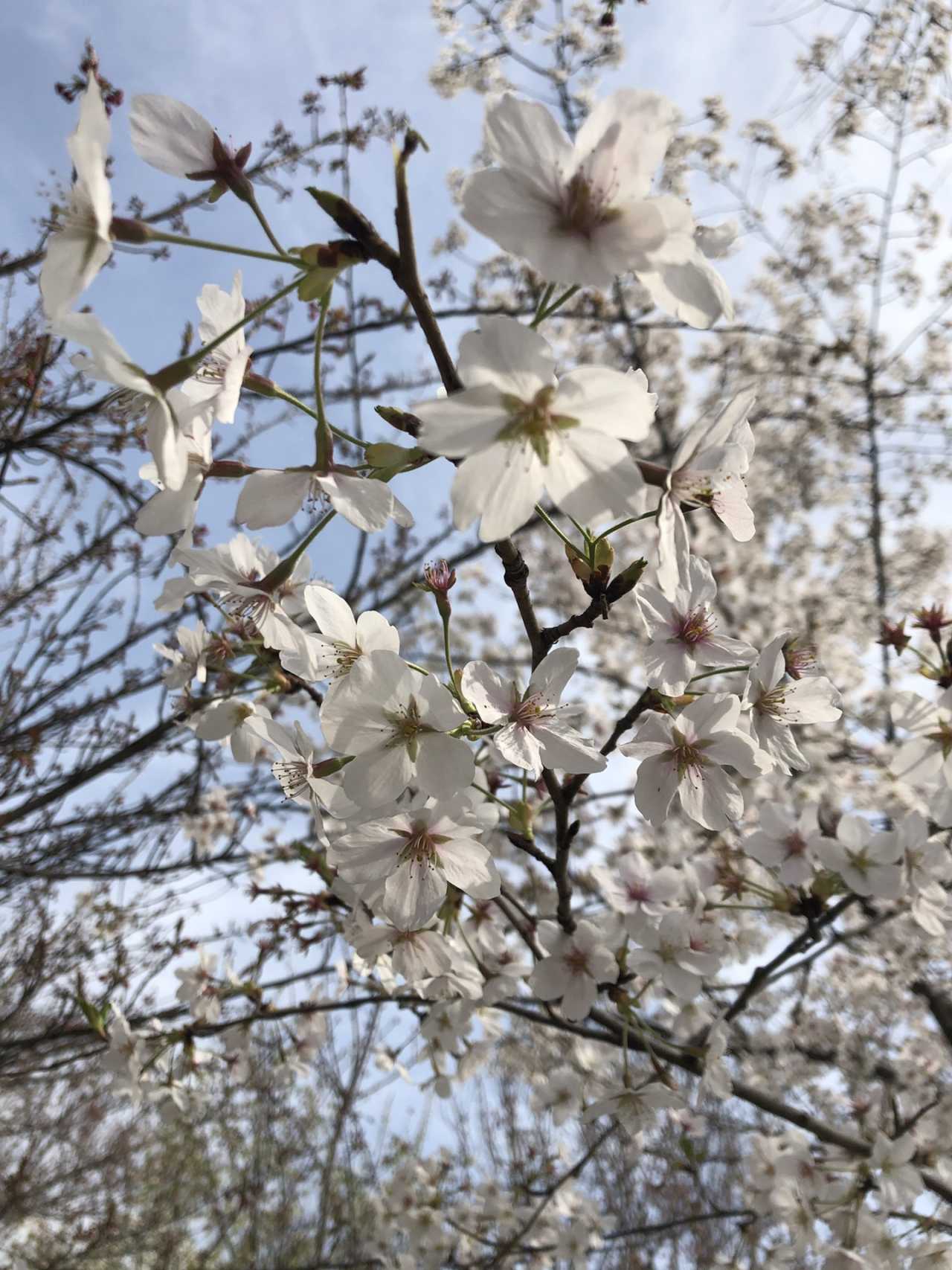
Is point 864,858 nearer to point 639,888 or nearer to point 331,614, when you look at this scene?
point 639,888

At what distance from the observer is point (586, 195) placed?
2.66ft

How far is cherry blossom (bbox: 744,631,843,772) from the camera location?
1.25m

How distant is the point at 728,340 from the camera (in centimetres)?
861

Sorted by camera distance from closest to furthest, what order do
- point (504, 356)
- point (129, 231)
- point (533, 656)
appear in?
point (504, 356) < point (129, 231) < point (533, 656)

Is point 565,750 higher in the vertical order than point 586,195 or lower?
lower

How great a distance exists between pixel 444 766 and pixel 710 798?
519 mm

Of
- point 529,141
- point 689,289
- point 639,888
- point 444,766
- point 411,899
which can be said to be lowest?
point 411,899

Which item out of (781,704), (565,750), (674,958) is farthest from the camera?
(674,958)

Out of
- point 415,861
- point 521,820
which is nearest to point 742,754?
point 521,820

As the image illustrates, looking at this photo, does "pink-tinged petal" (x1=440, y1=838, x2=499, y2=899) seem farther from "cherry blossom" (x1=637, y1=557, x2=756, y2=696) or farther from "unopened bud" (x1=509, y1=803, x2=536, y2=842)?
"cherry blossom" (x1=637, y1=557, x2=756, y2=696)

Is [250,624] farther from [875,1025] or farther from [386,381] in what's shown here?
[875,1025]

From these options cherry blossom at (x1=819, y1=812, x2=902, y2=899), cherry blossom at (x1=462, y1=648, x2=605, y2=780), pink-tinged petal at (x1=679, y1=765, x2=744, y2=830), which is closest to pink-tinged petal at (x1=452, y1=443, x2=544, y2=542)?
cherry blossom at (x1=462, y1=648, x2=605, y2=780)

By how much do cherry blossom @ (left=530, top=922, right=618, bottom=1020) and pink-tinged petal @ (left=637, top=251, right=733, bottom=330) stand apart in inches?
52.3

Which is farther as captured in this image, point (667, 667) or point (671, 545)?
point (667, 667)
